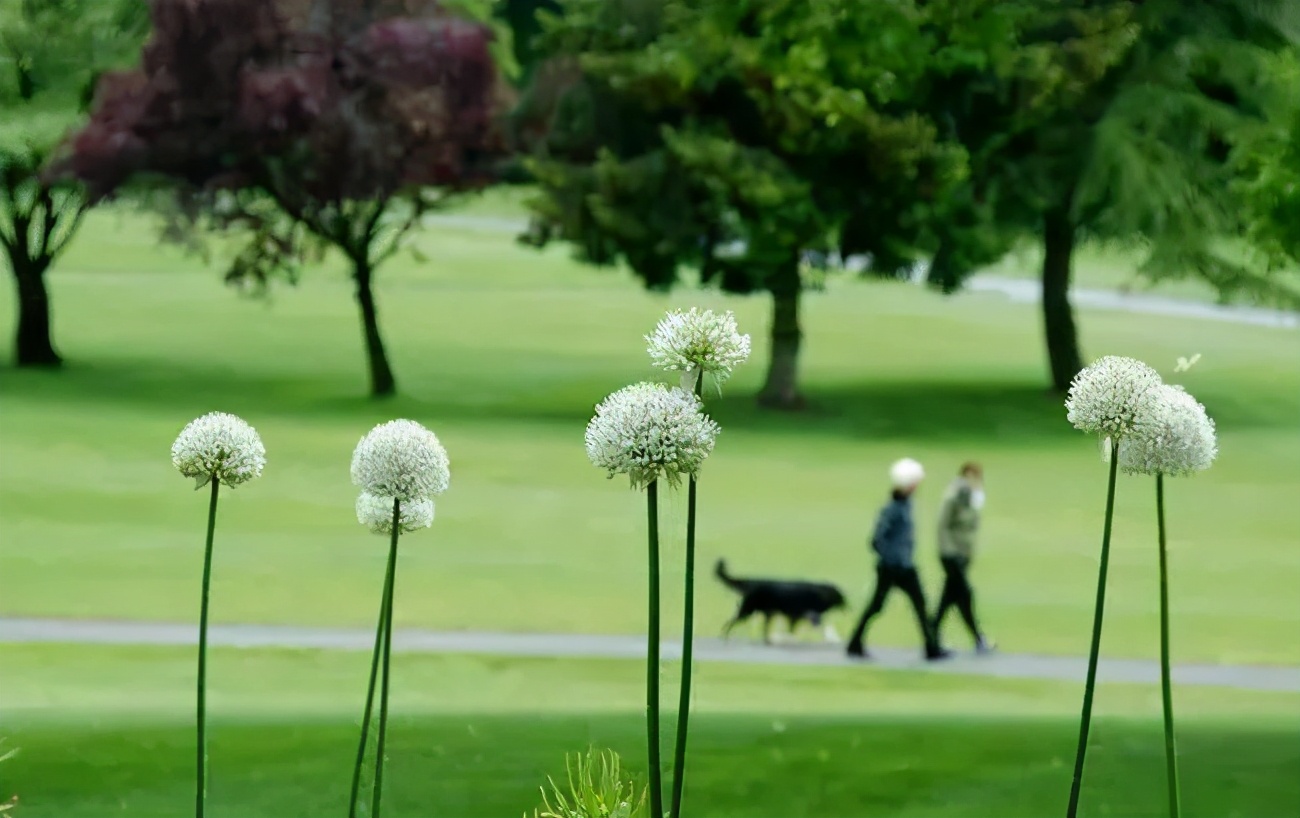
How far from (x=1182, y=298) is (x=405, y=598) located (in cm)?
4170

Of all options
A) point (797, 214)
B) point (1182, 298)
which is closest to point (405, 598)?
point (797, 214)

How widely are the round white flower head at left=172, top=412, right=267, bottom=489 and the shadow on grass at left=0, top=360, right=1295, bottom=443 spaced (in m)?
31.7

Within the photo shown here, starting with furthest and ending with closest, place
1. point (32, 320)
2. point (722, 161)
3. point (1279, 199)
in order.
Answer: point (32, 320) → point (722, 161) → point (1279, 199)

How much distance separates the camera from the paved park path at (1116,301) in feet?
180

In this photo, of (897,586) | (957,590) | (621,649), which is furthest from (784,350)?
(897,586)

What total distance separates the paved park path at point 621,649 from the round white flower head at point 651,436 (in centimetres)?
1275

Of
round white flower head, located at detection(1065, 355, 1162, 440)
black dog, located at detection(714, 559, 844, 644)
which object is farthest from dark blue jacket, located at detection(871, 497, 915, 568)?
round white flower head, located at detection(1065, 355, 1162, 440)

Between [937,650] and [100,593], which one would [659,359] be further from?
[100,593]

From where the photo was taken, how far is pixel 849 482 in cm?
3278

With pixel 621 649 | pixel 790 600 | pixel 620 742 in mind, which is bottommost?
pixel 620 742

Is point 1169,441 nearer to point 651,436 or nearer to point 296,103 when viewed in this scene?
point 651,436

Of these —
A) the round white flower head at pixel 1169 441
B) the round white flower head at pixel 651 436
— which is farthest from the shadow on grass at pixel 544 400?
the round white flower head at pixel 651 436

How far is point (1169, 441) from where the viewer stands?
5.35 m

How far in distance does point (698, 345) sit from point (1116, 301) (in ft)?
183
